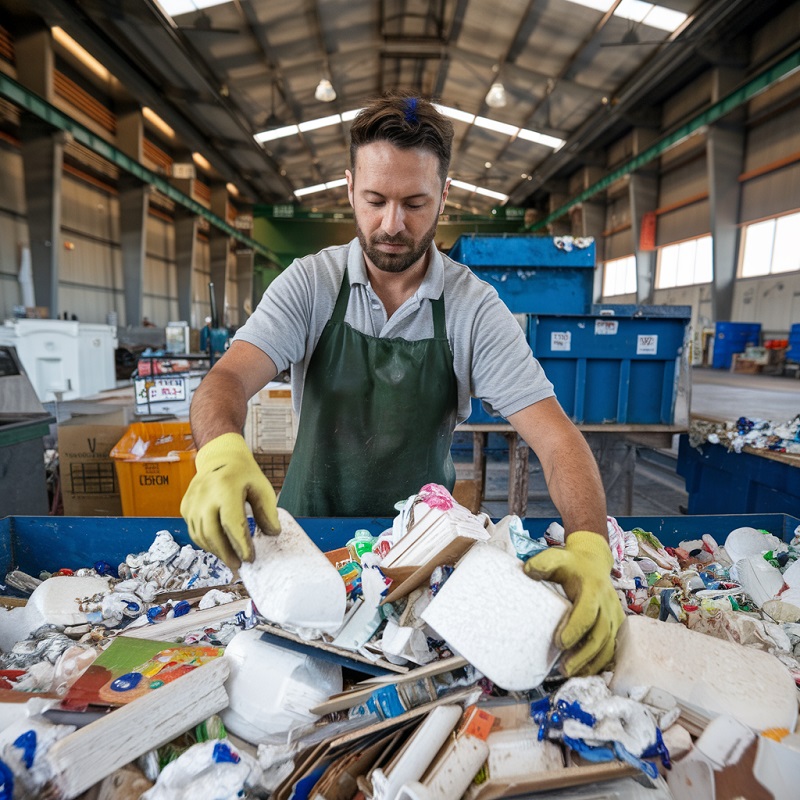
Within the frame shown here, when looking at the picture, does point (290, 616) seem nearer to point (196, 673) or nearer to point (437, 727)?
point (196, 673)

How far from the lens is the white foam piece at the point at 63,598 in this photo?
128cm

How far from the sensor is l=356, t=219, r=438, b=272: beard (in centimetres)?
152

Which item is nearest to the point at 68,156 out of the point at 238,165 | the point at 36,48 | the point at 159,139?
the point at 36,48

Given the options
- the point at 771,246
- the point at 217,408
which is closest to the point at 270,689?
the point at 217,408

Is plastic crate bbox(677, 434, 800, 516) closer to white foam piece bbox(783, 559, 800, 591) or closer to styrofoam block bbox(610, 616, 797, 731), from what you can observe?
white foam piece bbox(783, 559, 800, 591)

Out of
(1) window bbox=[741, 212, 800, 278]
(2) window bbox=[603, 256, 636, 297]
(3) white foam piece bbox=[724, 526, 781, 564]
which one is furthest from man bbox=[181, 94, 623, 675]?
(2) window bbox=[603, 256, 636, 297]

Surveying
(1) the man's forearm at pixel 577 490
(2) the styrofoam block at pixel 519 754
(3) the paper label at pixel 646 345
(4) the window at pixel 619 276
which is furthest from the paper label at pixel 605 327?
(4) the window at pixel 619 276

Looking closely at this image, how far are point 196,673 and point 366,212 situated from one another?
1221 mm

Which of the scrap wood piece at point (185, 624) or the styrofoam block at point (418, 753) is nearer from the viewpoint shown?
the styrofoam block at point (418, 753)

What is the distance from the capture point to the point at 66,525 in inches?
64.3

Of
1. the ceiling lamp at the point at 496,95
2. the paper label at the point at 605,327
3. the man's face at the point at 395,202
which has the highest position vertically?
the ceiling lamp at the point at 496,95

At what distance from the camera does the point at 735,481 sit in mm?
3189

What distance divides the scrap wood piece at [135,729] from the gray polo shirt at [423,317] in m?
0.90

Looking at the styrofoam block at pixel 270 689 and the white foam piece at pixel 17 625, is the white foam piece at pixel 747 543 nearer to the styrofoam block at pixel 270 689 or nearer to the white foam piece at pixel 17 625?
the styrofoam block at pixel 270 689
